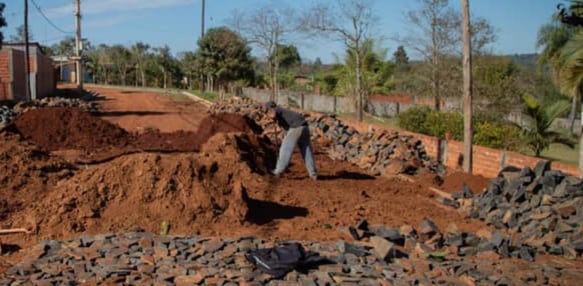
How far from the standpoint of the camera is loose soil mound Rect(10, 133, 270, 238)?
6883 millimetres

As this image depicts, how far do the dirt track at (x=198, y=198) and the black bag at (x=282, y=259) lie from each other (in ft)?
3.89

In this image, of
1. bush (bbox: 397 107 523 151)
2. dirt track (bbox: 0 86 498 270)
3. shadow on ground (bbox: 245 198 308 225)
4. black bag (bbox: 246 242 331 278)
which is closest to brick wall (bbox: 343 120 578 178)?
dirt track (bbox: 0 86 498 270)

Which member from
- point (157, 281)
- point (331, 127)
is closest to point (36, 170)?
point (157, 281)

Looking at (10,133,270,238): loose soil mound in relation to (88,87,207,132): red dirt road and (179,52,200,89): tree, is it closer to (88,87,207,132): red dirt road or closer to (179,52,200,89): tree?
(88,87,207,132): red dirt road

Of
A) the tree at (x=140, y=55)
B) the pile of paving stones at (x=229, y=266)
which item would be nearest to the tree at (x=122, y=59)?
the tree at (x=140, y=55)

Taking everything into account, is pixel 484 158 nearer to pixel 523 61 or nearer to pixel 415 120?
pixel 415 120

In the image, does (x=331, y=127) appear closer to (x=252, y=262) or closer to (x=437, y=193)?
(x=437, y=193)

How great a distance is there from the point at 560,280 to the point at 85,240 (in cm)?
481

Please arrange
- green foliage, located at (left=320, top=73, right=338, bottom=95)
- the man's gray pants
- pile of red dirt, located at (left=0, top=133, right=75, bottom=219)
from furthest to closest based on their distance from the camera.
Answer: green foliage, located at (left=320, top=73, right=338, bottom=95)
the man's gray pants
pile of red dirt, located at (left=0, top=133, right=75, bottom=219)

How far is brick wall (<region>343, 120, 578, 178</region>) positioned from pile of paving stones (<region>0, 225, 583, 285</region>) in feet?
11.8

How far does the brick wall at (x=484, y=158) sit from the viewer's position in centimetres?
979

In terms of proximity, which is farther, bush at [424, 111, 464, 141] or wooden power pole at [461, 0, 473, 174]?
bush at [424, 111, 464, 141]

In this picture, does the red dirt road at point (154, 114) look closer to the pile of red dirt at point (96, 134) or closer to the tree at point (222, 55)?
the pile of red dirt at point (96, 134)

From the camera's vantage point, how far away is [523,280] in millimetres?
5770
